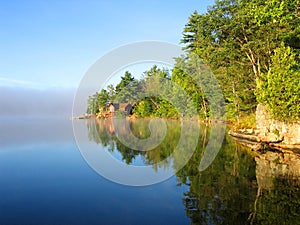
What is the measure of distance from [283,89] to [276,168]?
973cm

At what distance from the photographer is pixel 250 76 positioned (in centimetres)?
3591

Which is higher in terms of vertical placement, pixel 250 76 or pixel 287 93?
pixel 250 76

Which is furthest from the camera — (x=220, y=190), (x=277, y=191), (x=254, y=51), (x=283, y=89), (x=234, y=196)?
(x=254, y=51)

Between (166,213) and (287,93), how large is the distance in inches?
694

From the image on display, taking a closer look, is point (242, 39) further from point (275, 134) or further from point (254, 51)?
point (275, 134)

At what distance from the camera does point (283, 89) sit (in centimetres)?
2308

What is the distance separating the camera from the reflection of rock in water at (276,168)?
44.9ft

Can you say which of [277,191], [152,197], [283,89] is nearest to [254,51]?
[283,89]

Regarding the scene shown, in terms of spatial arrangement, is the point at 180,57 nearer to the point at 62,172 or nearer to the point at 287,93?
the point at 287,93

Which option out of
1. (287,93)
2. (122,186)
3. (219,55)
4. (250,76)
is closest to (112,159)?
(122,186)

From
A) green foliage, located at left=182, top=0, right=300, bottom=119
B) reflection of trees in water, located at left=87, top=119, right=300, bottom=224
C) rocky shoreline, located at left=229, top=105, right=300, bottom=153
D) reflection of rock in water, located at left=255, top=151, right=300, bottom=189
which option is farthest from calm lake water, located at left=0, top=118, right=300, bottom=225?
green foliage, located at left=182, top=0, right=300, bottom=119

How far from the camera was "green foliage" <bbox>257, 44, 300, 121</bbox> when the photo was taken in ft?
73.5

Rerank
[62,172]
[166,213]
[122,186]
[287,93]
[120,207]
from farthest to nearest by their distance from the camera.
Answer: [287,93] → [62,172] → [122,186] → [120,207] → [166,213]

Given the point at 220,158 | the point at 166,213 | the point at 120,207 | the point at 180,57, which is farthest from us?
the point at 180,57
